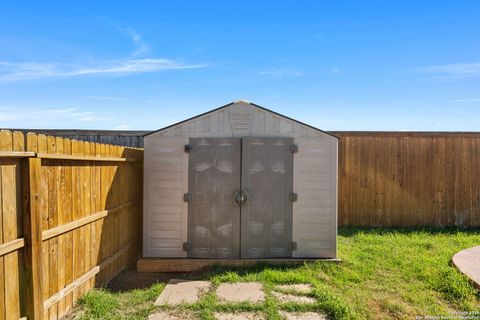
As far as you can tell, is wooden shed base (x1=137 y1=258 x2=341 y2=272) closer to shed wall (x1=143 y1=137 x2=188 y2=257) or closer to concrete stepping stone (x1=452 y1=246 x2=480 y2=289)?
shed wall (x1=143 y1=137 x2=188 y2=257)

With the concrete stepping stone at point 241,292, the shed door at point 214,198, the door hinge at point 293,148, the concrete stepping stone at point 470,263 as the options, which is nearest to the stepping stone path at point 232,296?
the concrete stepping stone at point 241,292

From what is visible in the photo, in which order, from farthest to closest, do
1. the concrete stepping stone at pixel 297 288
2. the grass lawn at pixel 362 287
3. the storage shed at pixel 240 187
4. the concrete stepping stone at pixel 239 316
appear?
the storage shed at pixel 240 187, the concrete stepping stone at pixel 297 288, the grass lawn at pixel 362 287, the concrete stepping stone at pixel 239 316

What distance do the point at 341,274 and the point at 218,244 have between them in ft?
5.64

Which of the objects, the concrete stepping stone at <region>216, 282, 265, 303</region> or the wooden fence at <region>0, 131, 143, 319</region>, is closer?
the wooden fence at <region>0, 131, 143, 319</region>

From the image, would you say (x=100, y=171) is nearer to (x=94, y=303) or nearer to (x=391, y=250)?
(x=94, y=303)

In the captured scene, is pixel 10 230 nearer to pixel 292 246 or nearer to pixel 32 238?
pixel 32 238

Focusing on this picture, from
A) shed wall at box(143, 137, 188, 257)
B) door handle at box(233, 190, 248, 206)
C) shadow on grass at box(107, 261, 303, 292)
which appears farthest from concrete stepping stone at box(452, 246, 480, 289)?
shed wall at box(143, 137, 188, 257)

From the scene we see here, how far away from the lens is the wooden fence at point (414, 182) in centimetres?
664

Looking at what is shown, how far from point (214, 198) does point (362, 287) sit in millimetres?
2212

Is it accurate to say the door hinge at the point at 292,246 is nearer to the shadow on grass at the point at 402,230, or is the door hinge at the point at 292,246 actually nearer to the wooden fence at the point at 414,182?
the shadow on grass at the point at 402,230

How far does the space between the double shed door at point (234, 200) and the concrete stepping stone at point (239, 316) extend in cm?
149

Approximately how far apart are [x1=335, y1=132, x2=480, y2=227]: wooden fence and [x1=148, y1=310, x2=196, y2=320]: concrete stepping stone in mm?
4426

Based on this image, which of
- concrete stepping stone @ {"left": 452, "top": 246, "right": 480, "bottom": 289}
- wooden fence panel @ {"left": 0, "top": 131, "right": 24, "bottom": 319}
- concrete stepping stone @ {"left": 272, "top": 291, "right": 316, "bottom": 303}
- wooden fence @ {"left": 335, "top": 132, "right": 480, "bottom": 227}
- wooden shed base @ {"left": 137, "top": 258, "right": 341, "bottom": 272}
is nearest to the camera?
wooden fence panel @ {"left": 0, "top": 131, "right": 24, "bottom": 319}

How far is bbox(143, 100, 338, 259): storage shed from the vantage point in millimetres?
4621
